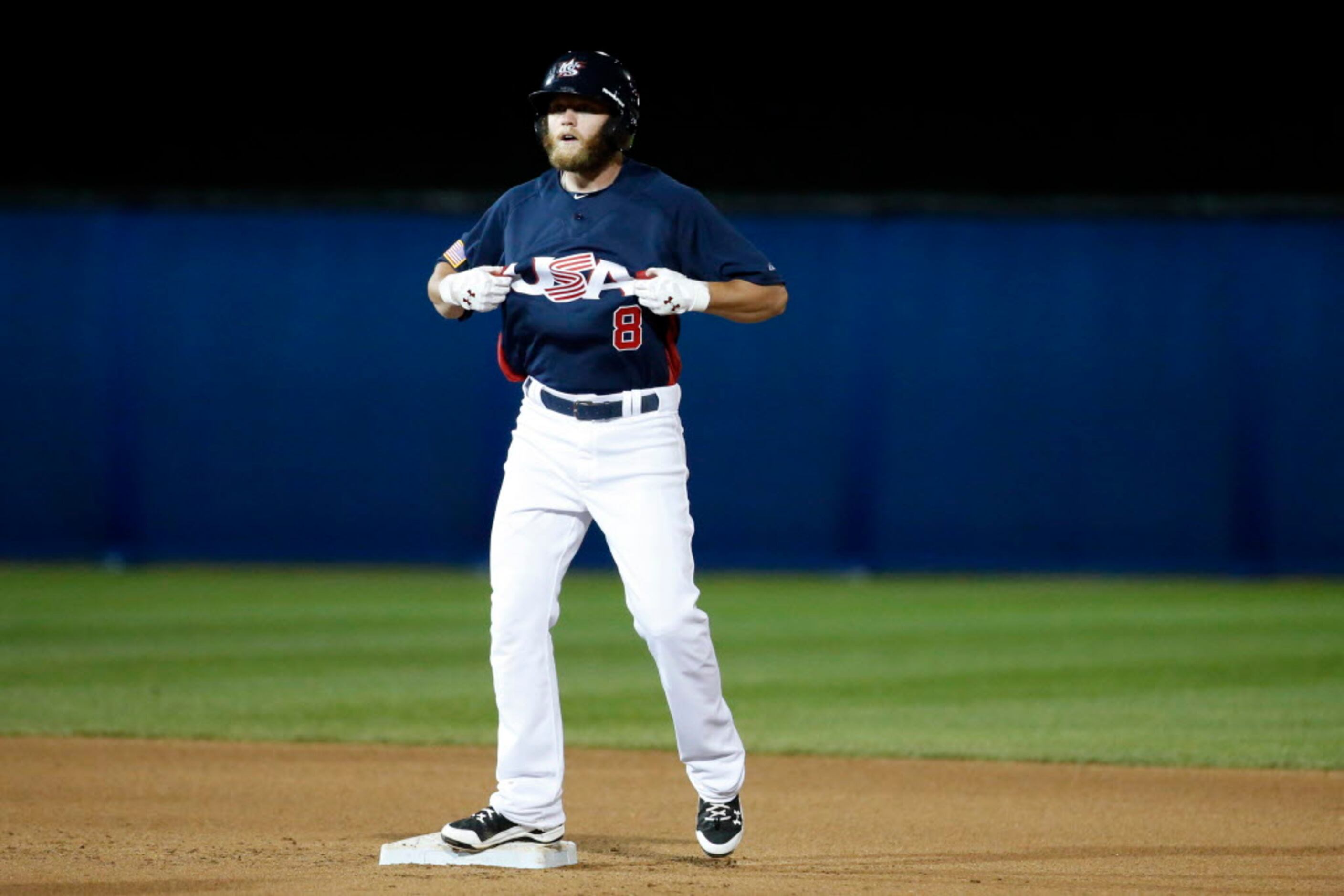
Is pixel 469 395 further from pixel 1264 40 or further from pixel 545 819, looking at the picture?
pixel 545 819

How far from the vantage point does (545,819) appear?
4.32m

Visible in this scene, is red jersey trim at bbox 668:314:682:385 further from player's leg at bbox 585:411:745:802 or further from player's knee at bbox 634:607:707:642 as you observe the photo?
player's knee at bbox 634:607:707:642

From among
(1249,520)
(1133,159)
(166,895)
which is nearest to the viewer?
(166,895)

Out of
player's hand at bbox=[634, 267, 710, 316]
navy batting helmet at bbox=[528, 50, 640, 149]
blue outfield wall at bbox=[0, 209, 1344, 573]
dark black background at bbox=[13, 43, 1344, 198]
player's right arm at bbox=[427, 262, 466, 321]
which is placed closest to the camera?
player's hand at bbox=[634, 267, 710, 316]

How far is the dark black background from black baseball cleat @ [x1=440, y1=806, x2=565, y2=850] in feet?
38.4

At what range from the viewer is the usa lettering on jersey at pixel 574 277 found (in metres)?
4.25

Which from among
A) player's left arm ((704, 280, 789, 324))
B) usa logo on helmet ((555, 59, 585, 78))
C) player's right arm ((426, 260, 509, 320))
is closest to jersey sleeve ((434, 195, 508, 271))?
player's right arm ((426, 260, 509, 320))

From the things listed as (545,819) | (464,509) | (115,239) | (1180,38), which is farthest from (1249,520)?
(545,819)

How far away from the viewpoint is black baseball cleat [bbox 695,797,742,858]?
435 cm

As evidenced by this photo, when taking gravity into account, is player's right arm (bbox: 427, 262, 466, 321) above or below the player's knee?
above

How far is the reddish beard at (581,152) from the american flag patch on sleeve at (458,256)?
0.34 meters

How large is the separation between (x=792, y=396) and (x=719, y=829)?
30.9 ft

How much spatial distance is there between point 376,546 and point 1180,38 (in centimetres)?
794

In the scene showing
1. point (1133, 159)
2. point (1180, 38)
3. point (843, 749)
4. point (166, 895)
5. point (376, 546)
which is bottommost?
point (376, 546)
